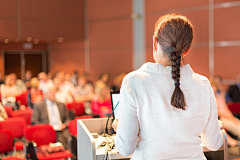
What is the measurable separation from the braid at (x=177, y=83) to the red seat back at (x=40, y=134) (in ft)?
11.0

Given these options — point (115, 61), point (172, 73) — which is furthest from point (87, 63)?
point (172, 73)

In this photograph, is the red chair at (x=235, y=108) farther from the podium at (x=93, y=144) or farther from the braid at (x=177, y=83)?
the braid at (x=177, y=83)

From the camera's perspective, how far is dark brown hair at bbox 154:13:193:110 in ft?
4.21

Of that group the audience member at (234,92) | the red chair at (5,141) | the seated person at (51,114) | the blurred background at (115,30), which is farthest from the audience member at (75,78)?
the red chair at (5,141)

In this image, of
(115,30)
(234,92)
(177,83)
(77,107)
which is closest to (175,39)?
(177,83)

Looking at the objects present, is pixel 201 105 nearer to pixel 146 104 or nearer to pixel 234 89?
pixel 146 104

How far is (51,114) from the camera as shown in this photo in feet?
17.5

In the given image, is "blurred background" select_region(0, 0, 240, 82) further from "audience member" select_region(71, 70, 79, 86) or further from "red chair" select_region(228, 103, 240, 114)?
"red chair" select_region(228, 103, 240, 114)

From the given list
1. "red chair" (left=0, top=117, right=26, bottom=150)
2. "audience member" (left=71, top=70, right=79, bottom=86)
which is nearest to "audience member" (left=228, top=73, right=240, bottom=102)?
"red chair" (left=0, top=117, right=26, bottom=150)

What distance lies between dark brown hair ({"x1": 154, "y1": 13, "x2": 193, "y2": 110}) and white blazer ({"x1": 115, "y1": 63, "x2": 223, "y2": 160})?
0.03m

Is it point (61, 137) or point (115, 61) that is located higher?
point (115, 61)

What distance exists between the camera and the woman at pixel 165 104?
4.13 feet

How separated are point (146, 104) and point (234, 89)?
6.46m

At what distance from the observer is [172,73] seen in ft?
4.24
